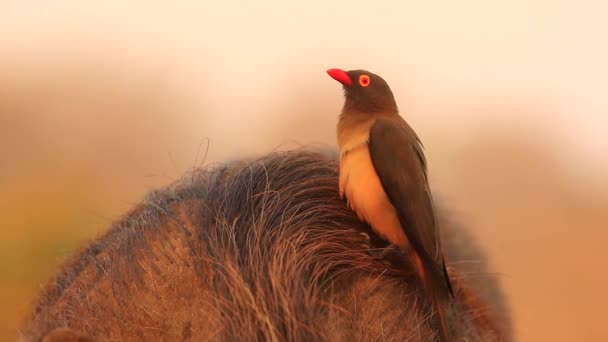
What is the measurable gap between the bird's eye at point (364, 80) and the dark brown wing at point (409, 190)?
123 mm

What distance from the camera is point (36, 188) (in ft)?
4.18

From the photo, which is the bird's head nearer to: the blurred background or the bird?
the bird

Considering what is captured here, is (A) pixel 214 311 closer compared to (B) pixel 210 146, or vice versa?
(A) pixel 214 311

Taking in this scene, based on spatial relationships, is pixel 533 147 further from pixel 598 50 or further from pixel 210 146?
pixel 210 146

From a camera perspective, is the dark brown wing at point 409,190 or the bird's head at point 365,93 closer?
the dark brown wing at point 409,190

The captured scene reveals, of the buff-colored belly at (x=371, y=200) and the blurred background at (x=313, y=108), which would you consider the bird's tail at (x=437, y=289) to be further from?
the blurred background at (x=313, y=108)

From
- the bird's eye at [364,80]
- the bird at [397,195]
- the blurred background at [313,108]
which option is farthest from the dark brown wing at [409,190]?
the blurred background at [313,108]

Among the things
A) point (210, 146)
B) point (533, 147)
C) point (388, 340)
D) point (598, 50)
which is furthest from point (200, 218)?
point (598, 50)

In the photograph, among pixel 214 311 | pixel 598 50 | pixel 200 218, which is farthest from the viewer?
pixel 598 50

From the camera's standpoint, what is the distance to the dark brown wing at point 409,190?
85 cm

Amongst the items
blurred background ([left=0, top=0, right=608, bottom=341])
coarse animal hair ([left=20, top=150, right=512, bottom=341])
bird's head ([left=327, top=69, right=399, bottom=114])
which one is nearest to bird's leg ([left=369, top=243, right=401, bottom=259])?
coarse animal hair ([left=20, top=150, right=512, bottom=341])

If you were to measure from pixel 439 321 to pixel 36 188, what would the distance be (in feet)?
3.06

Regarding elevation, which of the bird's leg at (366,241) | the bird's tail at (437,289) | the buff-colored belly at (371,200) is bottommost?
the bird's tail at (437,289)

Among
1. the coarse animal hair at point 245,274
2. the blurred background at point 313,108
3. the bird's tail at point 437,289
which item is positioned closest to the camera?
the coarse animal hair at point 245,274
